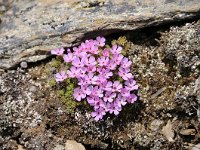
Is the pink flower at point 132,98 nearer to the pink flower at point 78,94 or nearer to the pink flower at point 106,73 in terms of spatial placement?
the pink flower at point 106,73

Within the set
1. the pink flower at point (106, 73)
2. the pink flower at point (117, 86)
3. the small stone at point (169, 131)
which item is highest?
the pink flower at point (106, 73)

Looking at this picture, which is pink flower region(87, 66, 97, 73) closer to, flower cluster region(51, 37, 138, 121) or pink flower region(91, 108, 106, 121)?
flower cluster region(51, 37, 138, 121)

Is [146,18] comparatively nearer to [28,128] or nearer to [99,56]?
[99,56]

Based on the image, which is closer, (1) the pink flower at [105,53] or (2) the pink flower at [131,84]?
(2) the pink flower at [131,84]

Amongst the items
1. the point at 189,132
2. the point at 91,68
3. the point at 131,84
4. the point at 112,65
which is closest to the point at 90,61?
the point at 91,68

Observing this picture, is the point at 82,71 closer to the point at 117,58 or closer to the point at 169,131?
the point at 117,58

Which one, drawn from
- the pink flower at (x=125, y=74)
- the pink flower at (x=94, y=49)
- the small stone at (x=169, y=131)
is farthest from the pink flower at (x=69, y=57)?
the small stone at (x=169, y=131)
